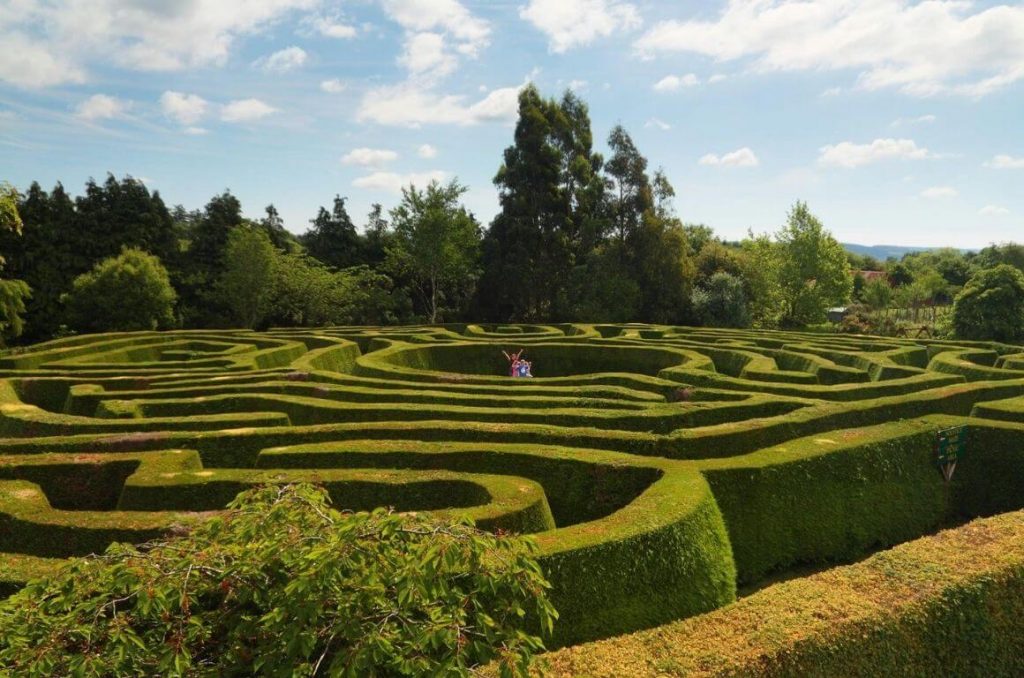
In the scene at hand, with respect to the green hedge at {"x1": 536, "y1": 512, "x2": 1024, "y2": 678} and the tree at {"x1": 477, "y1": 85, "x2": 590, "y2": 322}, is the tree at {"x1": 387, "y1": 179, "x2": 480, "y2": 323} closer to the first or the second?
the tree at {"x1": 477, "y1": 85, "x2": 590, "y2": 322}

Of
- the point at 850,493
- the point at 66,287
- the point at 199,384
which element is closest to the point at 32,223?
the point at 66,287

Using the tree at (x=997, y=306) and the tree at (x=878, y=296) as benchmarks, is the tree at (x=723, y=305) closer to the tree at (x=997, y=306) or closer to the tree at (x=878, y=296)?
the tree at (x=997, y=306)

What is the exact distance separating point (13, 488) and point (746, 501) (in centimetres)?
1340

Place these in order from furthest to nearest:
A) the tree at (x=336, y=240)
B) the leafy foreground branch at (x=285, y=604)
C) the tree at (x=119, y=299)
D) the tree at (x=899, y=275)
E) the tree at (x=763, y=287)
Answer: the tree at (x=899, y=275)
the tree at (x=336, y=240)
the tree at (x=763, y=287)
the tree at (x=119, y=299)
the leafy foreground branch at (x=285, y=604)

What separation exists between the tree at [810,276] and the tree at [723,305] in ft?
30.4

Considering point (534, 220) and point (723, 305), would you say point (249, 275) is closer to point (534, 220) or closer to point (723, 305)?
point (534, 220)

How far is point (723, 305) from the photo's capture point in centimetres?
5041

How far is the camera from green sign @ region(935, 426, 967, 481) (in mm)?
15062

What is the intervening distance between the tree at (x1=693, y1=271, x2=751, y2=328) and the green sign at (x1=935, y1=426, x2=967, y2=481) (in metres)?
35.2

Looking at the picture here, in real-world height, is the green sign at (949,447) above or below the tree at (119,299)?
below

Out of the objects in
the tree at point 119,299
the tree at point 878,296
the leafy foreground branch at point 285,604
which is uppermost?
the tree at point 878,296

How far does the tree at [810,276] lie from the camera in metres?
57.4

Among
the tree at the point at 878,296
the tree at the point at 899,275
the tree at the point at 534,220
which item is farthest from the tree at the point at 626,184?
the tree at the point at 899,275

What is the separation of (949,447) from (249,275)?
4588 centimetres
